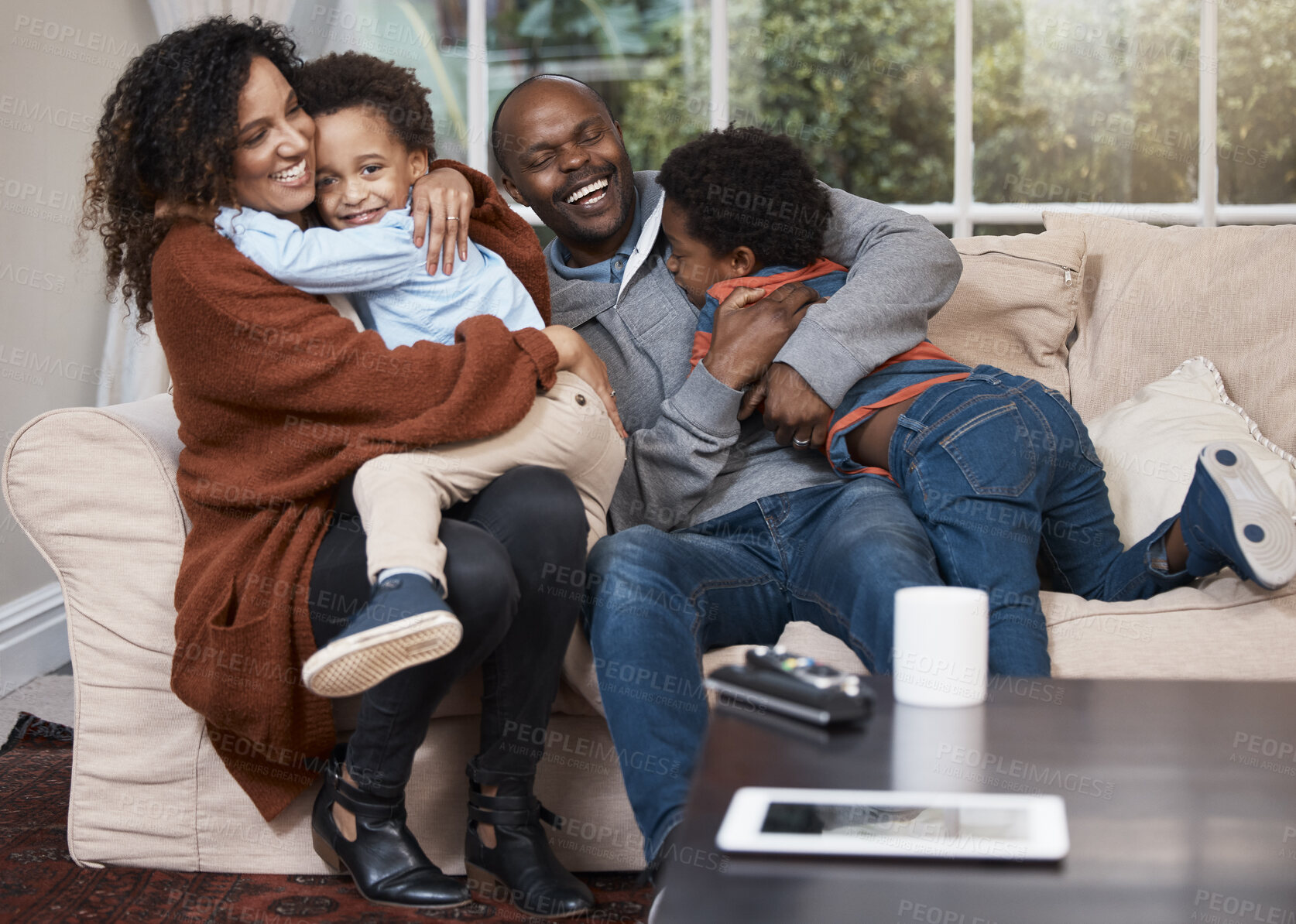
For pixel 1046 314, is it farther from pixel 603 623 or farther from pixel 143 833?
pixel 143 833

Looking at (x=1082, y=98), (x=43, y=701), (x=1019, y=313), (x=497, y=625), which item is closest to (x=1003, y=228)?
(x=1082, y=98)

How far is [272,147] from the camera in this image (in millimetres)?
1433

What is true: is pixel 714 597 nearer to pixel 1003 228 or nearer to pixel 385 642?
pixel 385 642

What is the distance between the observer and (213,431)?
1.38 m

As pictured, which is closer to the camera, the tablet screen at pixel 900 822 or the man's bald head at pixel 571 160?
the tablet screen at pixel 900 822

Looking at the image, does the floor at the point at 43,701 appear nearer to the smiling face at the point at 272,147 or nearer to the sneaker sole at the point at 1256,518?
the smiling face at the point at 272,147

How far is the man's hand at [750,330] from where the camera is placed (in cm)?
158

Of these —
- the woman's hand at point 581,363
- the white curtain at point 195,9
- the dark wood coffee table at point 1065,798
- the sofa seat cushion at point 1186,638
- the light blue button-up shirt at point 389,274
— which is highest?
the white curtain at point 195,9

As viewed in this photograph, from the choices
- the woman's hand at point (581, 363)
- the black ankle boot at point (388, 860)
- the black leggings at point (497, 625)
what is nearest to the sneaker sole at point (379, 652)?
the black leggings at point (497, 625)

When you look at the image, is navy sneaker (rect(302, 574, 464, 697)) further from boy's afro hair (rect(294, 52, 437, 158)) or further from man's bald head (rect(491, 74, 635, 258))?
man's bald head (rect(491, 74, 635, 258))

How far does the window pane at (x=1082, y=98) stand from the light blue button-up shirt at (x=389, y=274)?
1.85 meters

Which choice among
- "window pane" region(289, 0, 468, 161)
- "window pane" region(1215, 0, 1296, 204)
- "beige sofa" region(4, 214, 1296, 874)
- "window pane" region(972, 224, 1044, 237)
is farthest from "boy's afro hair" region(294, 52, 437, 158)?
"window pane" region(1215, 0, 1296, 204)

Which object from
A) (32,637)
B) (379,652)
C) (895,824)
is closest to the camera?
(895,824)

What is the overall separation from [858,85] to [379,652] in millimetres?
2555
